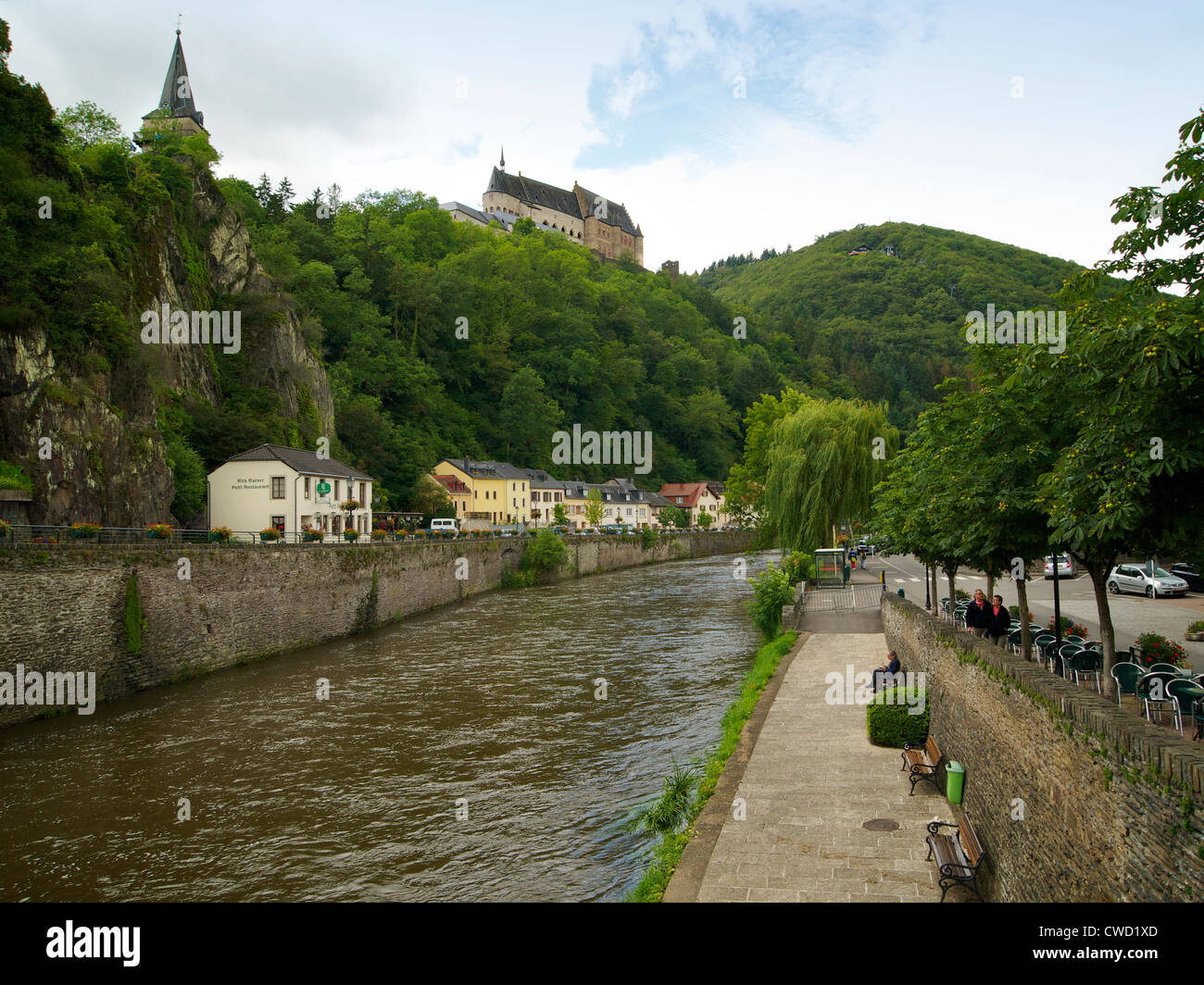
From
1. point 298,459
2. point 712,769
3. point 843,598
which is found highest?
point 298,459

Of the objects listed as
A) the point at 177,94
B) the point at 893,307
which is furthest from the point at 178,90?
the point at 893,307

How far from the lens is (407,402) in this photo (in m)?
84.0

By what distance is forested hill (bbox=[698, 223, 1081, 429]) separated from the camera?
13850 cm

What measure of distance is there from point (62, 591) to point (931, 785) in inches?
820

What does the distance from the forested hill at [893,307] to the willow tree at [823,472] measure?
9174 cm

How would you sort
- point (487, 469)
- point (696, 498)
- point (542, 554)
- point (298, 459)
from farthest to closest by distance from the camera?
point (696, 498)
point (487, 469)
point (542, 554)
point (298, 459)

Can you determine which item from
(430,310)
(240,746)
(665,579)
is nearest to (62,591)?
(240,746)

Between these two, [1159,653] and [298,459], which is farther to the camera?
[298,459]

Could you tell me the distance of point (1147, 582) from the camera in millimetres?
31781

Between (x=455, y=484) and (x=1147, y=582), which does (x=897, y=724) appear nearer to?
(x=1147, y=582)

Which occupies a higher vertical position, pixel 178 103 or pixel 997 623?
pixel 178 103

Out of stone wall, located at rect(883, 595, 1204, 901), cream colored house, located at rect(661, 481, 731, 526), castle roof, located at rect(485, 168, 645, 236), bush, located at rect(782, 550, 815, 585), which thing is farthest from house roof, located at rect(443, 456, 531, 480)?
castle roof, located at rect(485, 168, 645, 236)

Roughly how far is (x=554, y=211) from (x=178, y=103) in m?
109

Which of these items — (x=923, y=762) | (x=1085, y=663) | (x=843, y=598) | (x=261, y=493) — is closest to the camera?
(x=1085, y=663)
